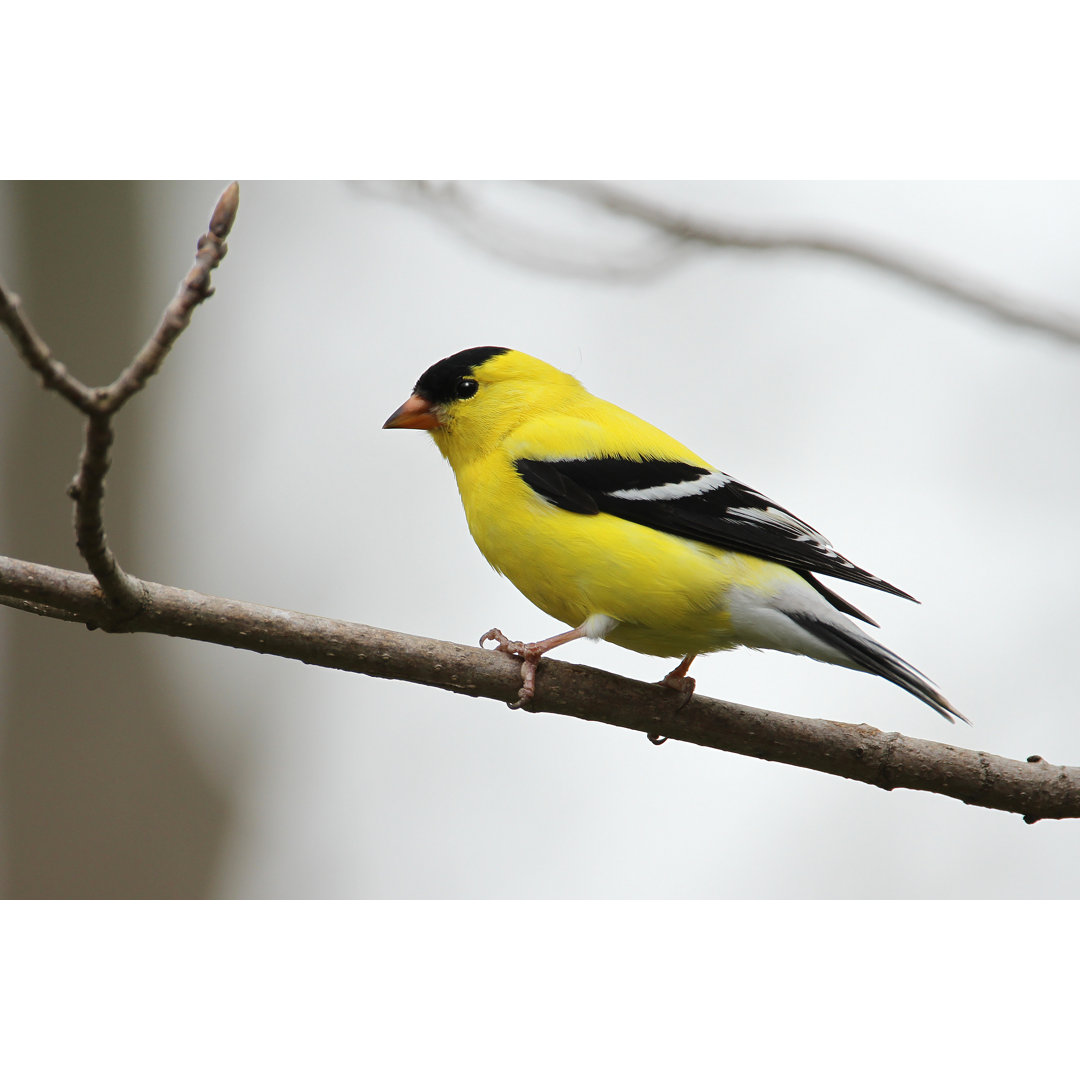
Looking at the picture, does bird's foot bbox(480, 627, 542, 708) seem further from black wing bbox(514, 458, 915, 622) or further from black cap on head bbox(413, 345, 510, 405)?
black cap on head bbox(413, 345, 510, 405)

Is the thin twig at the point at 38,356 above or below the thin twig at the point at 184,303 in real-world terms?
below

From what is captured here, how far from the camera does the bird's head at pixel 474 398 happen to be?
3127mm

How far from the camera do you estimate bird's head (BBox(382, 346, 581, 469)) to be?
3127 mm

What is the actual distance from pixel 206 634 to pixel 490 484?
960 mm

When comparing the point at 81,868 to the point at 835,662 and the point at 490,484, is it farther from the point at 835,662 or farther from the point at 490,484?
the point at 835,662

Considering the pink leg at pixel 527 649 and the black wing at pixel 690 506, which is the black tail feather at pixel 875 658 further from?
the pink leg at pixel 527 649

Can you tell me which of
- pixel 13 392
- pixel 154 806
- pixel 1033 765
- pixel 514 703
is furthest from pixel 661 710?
pixel 13 392

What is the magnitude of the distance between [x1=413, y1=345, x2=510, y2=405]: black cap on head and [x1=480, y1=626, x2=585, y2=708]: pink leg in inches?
31.9

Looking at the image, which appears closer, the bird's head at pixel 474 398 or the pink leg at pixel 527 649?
the pink leg at pixel 527 649

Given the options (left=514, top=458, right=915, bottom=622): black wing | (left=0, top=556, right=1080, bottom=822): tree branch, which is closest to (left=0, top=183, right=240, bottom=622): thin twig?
(left=0, top=556, right=1080, bottom=822): tree branch

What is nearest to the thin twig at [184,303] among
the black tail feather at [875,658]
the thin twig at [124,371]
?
the thin twig at [124,371]

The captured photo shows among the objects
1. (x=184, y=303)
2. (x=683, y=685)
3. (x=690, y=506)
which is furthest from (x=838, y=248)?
(x=184, y=303)

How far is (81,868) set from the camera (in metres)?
3.83

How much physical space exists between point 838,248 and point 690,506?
1185mm
